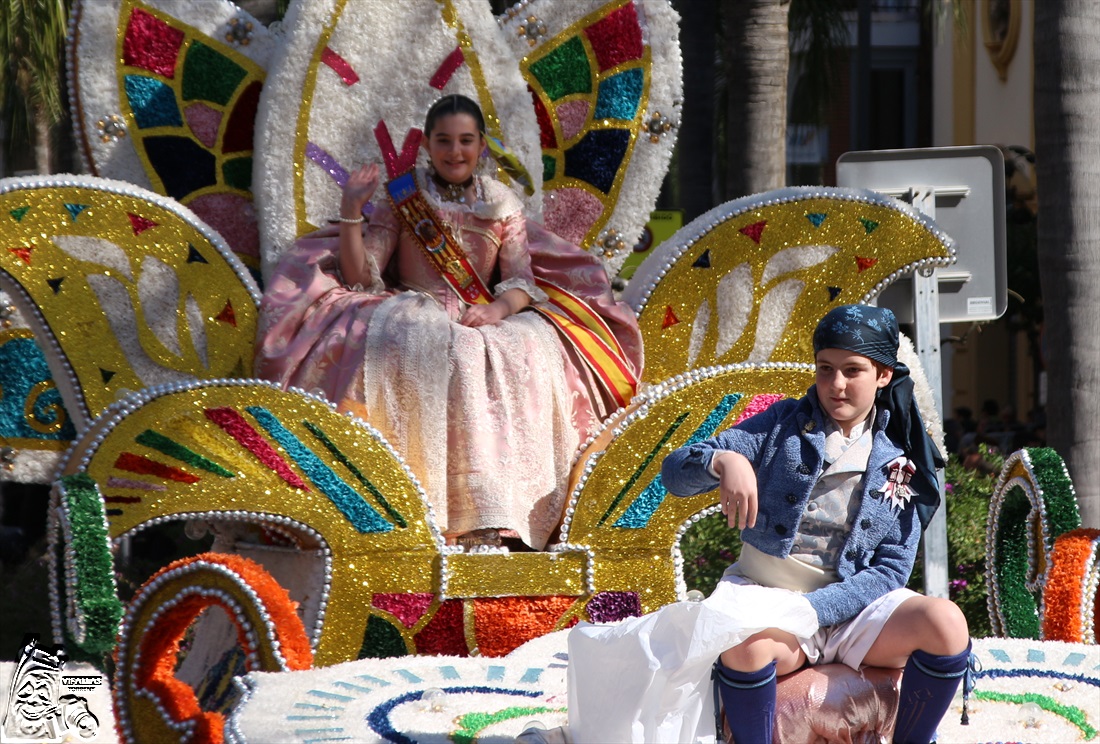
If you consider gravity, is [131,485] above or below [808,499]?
below

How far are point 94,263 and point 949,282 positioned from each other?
2942 millimetres

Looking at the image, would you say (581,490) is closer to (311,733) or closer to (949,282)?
(311,733)

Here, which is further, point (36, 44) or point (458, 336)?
point (36, 44)

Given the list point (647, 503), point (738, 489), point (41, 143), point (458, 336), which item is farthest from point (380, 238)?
point (41, 143)

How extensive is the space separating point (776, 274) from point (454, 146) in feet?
3.77

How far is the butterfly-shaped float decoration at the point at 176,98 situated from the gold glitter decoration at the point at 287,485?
41.7 inches

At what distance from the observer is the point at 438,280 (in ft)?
16.9

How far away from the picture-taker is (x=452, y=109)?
504 centimetres

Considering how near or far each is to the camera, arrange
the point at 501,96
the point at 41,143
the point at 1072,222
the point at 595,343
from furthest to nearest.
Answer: the point at 41,143 → the point at 1072,222 → the point at 501,96 → the point at 595,343

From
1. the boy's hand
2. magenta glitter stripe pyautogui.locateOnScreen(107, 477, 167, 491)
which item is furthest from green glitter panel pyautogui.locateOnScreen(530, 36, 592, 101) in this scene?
the boy's hand

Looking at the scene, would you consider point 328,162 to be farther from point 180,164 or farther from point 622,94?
point 622,94

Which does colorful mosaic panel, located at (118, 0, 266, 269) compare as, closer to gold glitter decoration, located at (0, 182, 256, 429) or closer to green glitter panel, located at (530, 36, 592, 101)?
gold glitter decoration, located at (0, 182, 256, 429)

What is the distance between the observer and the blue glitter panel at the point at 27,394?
15.6 ft

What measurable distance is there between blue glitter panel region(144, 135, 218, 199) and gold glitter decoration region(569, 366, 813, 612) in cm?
177
